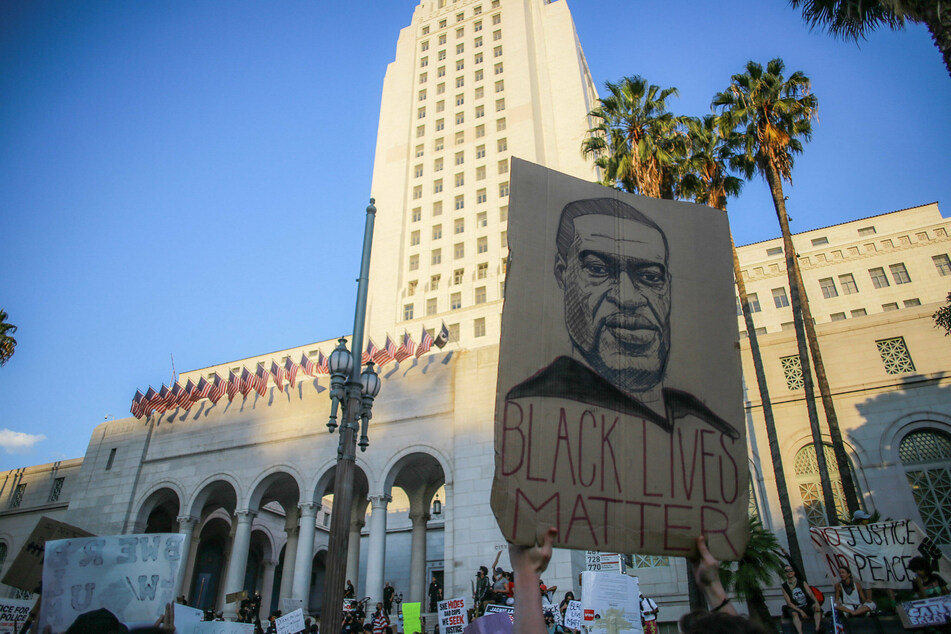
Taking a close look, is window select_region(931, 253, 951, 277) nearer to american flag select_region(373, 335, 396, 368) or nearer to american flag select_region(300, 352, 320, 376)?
american flag select_region(373, 335, 396, 368)

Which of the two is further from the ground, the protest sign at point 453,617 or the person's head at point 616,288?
the person's head at point 616,288

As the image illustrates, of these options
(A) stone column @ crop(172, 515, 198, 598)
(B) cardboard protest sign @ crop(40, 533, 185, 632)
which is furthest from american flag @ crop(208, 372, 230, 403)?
(B) cardboard protest sign @ crop(40, 533, 185, 632)

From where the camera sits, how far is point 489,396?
987 inches

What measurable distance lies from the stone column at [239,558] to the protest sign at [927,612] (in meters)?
23.9

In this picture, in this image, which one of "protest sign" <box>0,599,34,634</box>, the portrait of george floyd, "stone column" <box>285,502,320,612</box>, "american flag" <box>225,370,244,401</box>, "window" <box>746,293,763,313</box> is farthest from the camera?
"window" <box>746,293,763,313</box>

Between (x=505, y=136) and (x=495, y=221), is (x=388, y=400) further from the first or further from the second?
(x=505, y=136)

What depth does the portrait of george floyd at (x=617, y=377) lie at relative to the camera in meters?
3.05

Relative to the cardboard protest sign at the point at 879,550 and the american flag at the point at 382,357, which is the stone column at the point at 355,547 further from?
the cardboard protest sign at the point at 879,550

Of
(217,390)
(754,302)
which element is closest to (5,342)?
(217,390)

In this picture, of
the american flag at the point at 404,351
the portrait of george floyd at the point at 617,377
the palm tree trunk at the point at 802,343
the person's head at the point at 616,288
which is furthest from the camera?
the american flag at the point at 404,351

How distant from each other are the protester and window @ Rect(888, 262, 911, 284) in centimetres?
4429

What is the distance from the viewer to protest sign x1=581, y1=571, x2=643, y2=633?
9469mm

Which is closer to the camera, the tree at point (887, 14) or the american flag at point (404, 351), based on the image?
the tree at point (887, 14)

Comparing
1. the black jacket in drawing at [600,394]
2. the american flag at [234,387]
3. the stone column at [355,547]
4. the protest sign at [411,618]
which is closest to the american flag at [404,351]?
the stone column at [355,547]
